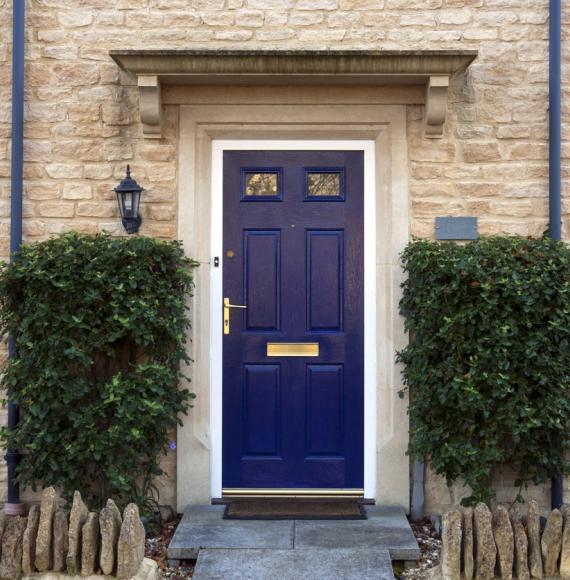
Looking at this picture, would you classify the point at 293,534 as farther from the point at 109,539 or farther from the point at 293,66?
the point at 293,66

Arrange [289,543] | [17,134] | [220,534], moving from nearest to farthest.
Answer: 1. [289,543]
2. [220,534]
3. [17,134]

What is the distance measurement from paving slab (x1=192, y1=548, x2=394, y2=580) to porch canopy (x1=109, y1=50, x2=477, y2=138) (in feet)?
9.13

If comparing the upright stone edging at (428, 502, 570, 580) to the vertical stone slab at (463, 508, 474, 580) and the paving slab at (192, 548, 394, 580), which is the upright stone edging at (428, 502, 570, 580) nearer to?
the vertical stone slab at (463, 508, 474, 580)

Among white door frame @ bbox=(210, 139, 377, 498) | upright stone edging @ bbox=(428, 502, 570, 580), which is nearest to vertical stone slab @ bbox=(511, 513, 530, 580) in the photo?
upright stone edging @ bbox=(428, 502, 570, 580)

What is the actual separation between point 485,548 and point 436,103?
9.03 ft

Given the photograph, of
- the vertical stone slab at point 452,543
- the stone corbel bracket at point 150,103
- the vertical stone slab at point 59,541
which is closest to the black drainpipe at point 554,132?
the vertical stone slab at point 452,543

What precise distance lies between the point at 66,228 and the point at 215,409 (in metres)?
1.61

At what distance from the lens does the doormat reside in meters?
4.78

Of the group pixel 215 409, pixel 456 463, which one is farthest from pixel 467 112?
pixel 215 409

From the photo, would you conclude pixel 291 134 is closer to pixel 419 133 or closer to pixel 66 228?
pixel 419 133

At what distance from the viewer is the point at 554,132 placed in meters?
4.92

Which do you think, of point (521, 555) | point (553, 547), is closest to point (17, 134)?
point (521, 555)

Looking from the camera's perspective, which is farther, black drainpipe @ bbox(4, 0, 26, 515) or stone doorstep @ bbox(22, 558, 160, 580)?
black drainpipe @ bbox(4, 0, 26, 515)

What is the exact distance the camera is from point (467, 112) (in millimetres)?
5035
